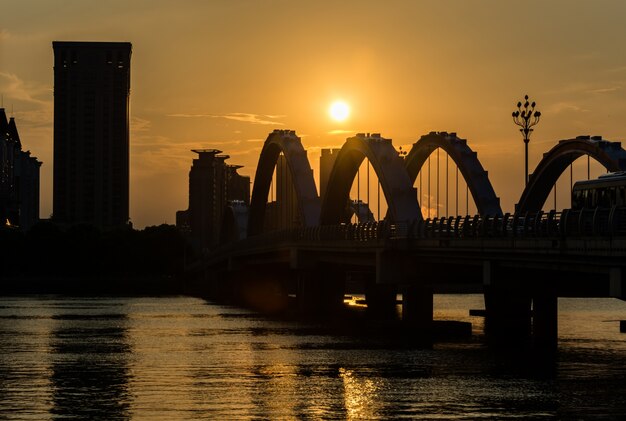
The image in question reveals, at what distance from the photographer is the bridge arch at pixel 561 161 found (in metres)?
87.8

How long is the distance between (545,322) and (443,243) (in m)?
6.50

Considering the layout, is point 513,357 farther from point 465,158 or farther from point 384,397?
point 465,158

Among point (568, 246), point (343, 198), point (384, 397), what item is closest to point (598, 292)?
Answer: point (568, 246)

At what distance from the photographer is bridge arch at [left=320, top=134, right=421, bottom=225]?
95.8m

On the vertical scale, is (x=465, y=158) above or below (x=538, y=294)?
above

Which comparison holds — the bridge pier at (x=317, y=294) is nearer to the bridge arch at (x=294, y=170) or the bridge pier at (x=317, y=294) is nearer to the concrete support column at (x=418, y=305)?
the bridge arch at (x=294, y=170)

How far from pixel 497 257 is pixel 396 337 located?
18.9 metres

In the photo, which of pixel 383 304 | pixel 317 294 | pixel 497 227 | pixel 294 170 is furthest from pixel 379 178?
pixel 497 227

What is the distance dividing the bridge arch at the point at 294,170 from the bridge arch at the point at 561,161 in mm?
28122

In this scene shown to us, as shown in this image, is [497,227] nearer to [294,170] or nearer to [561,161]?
[561,161]

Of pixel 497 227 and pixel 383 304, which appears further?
pixel 383 304

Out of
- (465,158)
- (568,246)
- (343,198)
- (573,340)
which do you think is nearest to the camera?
(568,246)

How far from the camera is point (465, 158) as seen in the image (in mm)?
103562

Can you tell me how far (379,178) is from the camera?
9969 centimetres
